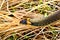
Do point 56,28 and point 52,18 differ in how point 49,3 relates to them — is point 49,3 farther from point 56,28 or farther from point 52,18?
point 52,18

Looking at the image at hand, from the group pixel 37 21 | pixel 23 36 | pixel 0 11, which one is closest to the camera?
pixel 37 21

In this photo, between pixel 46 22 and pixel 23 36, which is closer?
pixel 46 22

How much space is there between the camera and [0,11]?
1.50 metres

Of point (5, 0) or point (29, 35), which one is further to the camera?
point (5, 0)

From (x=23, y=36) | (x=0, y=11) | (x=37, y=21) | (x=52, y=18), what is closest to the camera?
(x=52, y=18)

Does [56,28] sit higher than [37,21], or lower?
lower

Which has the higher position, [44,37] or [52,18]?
[52,18]

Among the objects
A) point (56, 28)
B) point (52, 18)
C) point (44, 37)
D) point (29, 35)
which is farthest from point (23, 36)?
point (52, 18)

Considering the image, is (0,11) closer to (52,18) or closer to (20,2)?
(20,2)

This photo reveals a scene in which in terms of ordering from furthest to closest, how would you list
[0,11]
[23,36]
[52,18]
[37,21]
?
[0,11], [23,36], [37,21], [52,18]

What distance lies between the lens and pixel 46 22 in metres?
1.06

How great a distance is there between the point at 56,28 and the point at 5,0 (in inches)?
21.0

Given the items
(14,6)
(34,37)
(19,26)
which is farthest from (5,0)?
(34,37)

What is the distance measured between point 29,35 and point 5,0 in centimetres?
44
